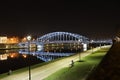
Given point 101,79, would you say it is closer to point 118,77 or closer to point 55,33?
point 118,77

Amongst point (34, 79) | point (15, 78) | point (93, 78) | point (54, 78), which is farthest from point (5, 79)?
point (93, 78)

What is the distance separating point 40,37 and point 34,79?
139 m

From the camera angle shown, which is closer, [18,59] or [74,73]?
[74,73]

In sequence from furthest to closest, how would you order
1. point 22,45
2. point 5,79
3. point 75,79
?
point 22,45, point 5,79, point 75,79

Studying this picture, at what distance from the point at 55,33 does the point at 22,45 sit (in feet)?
69.6

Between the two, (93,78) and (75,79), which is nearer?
(93,78)

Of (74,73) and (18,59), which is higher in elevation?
(74,73)

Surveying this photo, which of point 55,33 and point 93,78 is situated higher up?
point 55,33

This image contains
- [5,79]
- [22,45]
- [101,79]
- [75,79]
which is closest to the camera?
[101,79]

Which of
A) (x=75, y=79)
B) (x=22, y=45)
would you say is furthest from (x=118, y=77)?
(x=22, y=45)

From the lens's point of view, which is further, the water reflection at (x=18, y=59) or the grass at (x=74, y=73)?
the water reflection at (x=18, y=59)

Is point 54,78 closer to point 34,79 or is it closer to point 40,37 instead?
point 34,79

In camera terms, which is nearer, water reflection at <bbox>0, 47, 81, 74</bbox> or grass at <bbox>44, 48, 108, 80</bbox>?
grass at <bbox>44, 48, 108, 80</bbox>

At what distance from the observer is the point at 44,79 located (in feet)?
62.5
